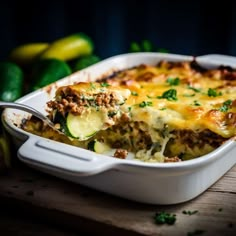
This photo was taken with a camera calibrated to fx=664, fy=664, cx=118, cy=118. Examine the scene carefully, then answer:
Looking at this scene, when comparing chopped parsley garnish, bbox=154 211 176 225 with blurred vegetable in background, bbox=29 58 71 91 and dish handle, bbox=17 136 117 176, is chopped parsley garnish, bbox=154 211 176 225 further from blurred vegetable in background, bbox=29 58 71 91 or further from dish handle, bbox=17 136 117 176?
blurred vegetable in background, bbox=29 58 71 91

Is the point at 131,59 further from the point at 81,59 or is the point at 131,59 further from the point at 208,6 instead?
the point at 208,6

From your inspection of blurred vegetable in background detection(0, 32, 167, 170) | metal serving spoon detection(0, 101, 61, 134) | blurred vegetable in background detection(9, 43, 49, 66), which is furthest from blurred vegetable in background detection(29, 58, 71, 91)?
metal serving spoon detection(0, 101, 61, 134)

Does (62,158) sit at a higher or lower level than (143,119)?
higher

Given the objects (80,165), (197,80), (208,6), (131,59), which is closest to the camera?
(80,165)

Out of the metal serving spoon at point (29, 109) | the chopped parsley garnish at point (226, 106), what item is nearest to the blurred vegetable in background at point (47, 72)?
the metal serving spoon at point (29, 109)

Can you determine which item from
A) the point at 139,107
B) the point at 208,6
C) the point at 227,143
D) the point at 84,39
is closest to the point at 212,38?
the point at 208,6

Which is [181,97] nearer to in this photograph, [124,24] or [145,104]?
[145,104]

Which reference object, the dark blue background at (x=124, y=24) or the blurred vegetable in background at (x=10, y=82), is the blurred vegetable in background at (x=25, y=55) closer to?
the blurred vegetable in background at (x=10, y=82)

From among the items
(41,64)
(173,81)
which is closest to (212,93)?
(173,81)
